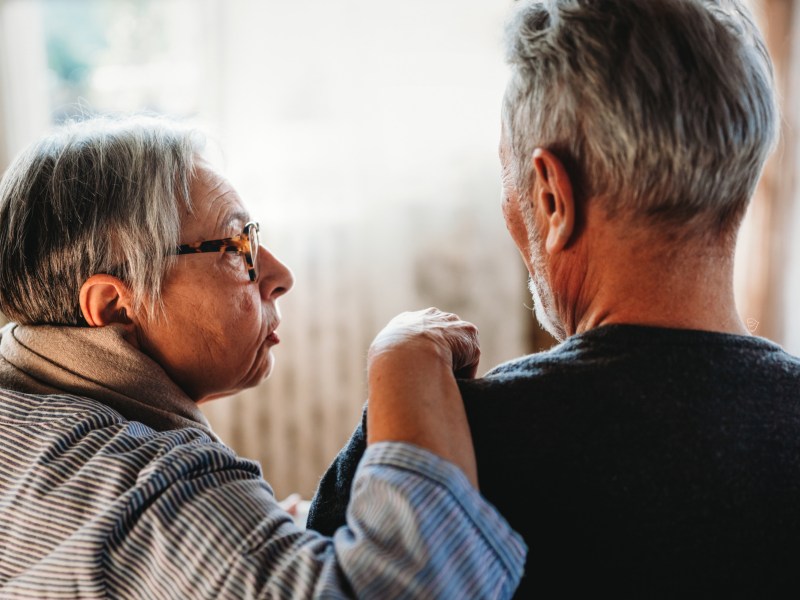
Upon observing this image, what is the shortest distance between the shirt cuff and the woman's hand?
0.01 m

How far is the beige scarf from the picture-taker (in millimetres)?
1023

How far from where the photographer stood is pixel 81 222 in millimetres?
1062

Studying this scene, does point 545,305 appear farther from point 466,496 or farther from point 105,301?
point 105,301

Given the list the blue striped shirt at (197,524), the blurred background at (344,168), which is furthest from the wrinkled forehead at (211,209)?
the blurred background at (344,168)

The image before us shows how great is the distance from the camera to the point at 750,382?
0.75 metres

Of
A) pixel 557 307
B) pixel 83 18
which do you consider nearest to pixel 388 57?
pixel 83 18

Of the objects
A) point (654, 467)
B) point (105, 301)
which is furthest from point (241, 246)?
point (654, 467)

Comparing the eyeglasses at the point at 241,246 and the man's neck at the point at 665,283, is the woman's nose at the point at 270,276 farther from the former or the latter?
the man's neck at the point at 665,283

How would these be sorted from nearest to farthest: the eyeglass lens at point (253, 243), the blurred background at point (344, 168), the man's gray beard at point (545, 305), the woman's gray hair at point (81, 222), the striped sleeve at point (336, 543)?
the striped sleeve at point (336, 543)
the man's gray beard at point (545, 305)
the woman's gray hair at point (81, 222)
the eyeglass lens at point (253, 243)
the blurred background at point (344, 168)

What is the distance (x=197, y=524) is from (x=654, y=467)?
52cm

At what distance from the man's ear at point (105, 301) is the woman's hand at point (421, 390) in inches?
18.6

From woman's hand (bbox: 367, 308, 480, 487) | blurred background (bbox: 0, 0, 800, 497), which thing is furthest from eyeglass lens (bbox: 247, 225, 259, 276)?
blurred background (bbox: 0, 0, 800, 497)

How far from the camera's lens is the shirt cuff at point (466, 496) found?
2.34 ft

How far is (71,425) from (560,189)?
27.8 inches
